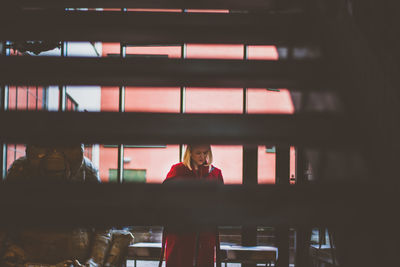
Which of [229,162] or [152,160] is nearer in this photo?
[229,162]

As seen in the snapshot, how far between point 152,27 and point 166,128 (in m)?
0.45

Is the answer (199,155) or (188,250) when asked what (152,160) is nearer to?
(199,155)

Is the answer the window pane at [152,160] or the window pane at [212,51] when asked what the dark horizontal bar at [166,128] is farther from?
the window pane at [152,160]

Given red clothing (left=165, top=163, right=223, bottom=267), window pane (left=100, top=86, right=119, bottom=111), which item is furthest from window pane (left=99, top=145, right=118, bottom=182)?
red clothing (left=165, top=163, right=223, bottom=267)

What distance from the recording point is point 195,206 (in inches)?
43.9

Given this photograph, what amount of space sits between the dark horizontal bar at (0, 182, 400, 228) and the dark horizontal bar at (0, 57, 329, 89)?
1.45 ft

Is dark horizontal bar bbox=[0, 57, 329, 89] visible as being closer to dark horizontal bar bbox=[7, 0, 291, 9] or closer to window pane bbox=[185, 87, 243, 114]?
dark horizontal bar bbox=[7, 0, 291, 9]

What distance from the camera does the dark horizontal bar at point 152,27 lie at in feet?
5.09

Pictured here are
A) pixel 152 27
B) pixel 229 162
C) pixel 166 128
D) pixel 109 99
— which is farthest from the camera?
pixel 109 99

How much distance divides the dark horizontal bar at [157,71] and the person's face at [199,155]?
1362 millimetres

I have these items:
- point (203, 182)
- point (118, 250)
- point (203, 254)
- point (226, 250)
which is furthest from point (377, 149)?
point (226, 250)

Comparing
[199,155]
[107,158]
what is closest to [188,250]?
[199,155]

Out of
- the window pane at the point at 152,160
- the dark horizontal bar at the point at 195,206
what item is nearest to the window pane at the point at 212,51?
the window pane at the point at 152,160

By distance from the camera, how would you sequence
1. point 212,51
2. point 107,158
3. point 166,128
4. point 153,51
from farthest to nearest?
point 107,158, point 212,51, point 153,51, point 166,128
